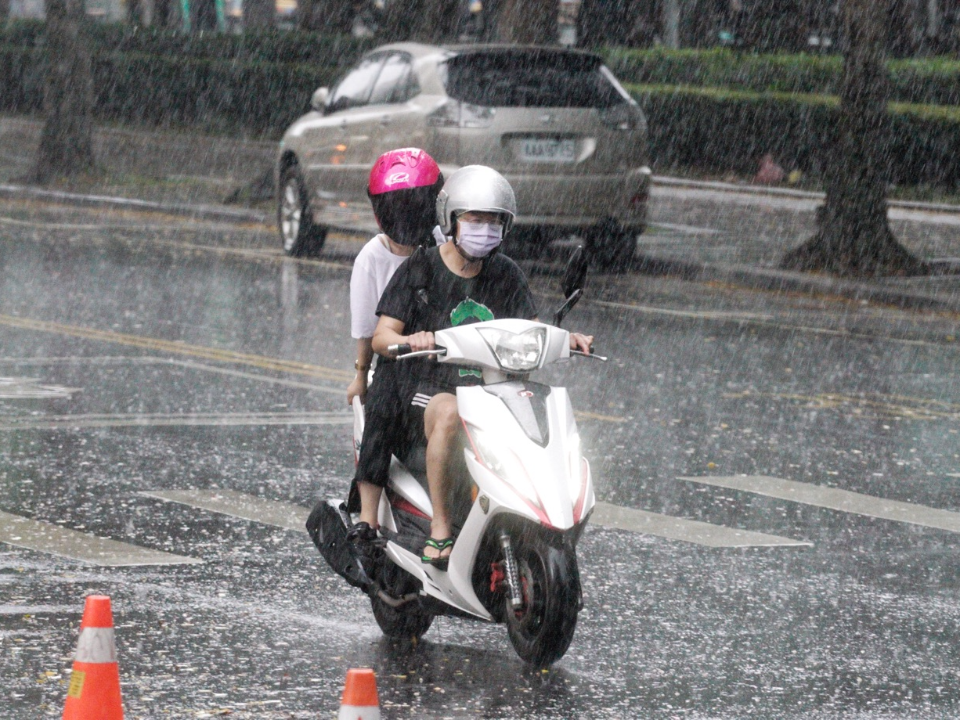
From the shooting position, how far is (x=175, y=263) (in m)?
17.1

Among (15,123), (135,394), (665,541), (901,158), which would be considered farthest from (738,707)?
(15,123)

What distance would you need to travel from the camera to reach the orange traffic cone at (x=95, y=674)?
14.6 feet

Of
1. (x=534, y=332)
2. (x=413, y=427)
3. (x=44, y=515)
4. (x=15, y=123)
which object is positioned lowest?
(x=15, y=123)

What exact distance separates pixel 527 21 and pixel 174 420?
11.8 metres

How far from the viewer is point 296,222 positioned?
18.3 m

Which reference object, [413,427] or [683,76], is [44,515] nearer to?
[413,427]

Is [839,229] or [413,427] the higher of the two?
[413,427]

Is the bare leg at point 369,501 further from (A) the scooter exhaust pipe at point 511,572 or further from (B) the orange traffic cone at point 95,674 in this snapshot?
(B) the orange traffic cone at point 95,674

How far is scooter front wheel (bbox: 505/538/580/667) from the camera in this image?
17.5 ft

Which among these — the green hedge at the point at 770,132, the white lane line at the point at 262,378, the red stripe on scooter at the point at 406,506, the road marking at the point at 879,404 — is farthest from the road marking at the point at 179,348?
the green hedge at the point at 770,132

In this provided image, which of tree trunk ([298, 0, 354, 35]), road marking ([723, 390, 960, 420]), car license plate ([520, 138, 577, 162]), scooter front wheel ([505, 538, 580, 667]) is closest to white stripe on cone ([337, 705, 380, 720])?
scooter front wheel ([505, 538, 580, 667])

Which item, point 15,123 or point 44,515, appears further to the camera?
point 15,123

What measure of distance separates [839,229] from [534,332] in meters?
12.1

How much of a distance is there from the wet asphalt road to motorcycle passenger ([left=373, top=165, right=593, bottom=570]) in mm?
667
